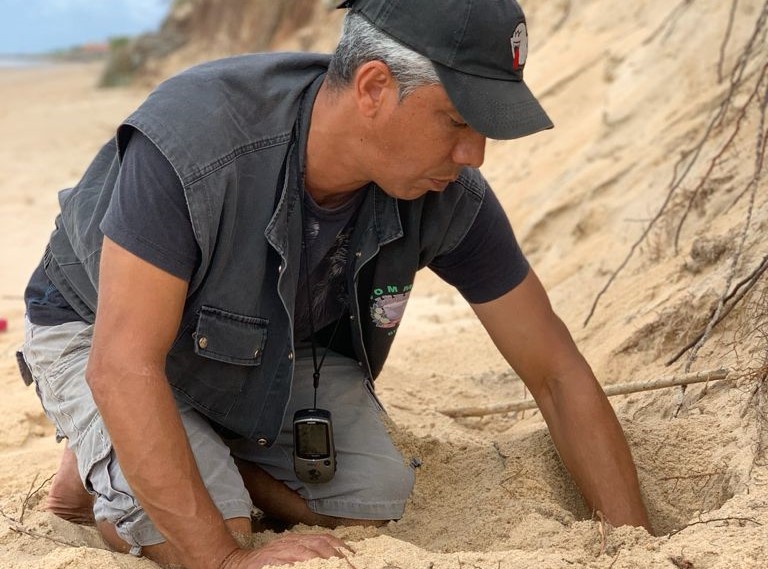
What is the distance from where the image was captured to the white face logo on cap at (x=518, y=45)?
2.09m

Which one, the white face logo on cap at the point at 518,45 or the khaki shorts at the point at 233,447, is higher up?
the white face logo on cap at the point at 518,45

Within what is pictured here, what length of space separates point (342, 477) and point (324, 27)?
1044 centimetres

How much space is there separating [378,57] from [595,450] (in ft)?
3.35

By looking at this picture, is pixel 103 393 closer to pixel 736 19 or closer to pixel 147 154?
pixel 147 154

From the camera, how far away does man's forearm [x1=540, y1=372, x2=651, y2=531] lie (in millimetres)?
2348

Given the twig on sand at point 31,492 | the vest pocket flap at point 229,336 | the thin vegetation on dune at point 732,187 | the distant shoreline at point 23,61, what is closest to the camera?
the vest pocket flap at point 229,336

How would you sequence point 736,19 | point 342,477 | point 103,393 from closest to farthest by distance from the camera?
point 103,393, point 342,477, point 736,19

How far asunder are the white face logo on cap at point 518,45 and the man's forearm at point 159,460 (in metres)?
0.94

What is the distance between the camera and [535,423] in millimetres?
3008

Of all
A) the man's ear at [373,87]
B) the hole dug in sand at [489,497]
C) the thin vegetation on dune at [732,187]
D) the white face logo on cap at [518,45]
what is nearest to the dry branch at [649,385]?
the thin vegetation on dune at [732,187]

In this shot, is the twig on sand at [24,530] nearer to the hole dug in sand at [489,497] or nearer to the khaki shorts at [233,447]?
the khaki shorts at [233,447]

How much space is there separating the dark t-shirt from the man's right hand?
56 cm

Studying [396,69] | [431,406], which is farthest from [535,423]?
[396,69]

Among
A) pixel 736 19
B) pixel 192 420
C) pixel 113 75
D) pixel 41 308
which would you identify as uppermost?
pixel 736 19
